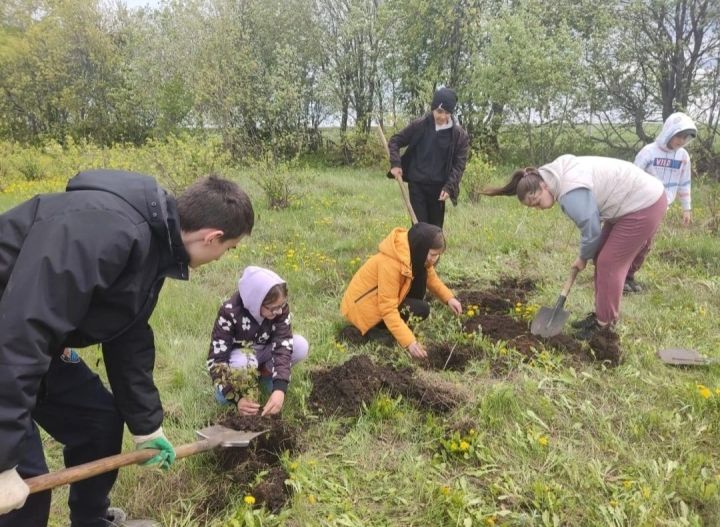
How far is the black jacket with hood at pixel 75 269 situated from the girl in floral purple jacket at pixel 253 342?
3.82 ft

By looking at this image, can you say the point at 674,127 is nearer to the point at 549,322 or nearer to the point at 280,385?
the point at 549,322

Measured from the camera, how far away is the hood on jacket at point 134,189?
Result: 5.02 ft

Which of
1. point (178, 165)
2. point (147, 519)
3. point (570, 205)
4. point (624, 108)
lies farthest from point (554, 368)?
point (624, 108)

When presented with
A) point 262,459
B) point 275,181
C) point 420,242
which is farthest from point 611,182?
point 275,181

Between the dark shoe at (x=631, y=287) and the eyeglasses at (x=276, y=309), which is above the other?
the eyeglasses at (x=276, y=309)

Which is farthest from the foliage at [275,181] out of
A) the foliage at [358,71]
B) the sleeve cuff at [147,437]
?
the sleeve cuff at [147,437]

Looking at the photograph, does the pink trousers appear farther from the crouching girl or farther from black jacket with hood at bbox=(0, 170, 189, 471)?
black jacket with hood at bbox=(0, 170, 189, 471)

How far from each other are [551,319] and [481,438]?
1.56 meters

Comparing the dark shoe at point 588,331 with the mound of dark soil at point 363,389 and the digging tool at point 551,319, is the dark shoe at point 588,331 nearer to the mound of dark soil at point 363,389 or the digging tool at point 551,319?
the digging tool at point 551,319

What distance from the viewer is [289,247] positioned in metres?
6.23

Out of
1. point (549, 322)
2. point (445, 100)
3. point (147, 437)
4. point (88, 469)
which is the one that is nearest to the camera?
point (88, 469)

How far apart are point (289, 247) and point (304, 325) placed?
6.97ft

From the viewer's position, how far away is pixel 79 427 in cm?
204

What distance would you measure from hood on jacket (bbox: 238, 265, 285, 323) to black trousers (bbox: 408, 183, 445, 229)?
270cm
